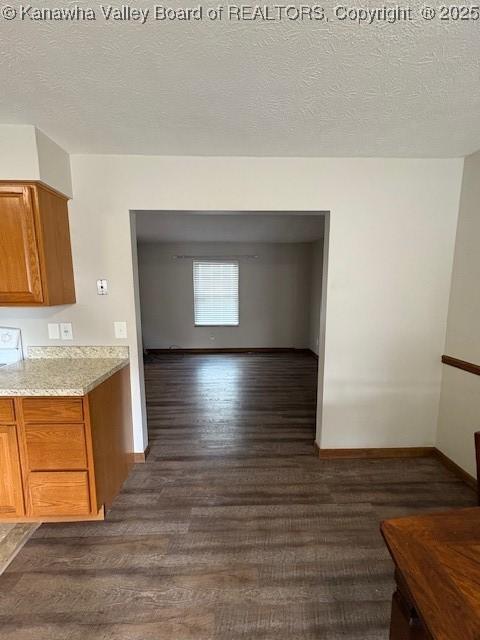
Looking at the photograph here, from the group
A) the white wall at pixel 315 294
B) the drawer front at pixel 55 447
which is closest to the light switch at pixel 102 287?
the drawer front at pixel 55 447

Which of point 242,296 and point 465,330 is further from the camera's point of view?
point 242,296

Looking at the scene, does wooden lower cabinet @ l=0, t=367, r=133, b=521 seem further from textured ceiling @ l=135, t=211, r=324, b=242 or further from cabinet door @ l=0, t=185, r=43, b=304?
textured ceiling @ l=135, t=211, r=324, b=242

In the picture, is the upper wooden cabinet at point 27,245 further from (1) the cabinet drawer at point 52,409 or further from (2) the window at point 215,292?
(2) the window at point 215,292

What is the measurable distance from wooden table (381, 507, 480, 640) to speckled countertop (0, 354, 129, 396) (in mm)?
1628

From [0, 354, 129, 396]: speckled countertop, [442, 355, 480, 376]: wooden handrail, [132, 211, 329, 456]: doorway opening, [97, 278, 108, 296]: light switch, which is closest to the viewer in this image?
[0, 354, 129, 396]: speckled countertop

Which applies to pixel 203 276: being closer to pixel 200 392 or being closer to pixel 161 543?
pixel 200 392

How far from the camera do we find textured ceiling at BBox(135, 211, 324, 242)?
3.80 meters

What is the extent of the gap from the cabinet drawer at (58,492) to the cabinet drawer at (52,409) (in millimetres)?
351

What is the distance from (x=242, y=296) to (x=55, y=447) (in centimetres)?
478

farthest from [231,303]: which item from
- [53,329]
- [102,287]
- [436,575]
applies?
[436,575]

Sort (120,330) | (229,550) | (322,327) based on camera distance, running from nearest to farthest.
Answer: (229,550) < (120,330) < (322,327)

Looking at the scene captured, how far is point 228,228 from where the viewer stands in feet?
14.5

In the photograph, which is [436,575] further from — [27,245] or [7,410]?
[27,245]

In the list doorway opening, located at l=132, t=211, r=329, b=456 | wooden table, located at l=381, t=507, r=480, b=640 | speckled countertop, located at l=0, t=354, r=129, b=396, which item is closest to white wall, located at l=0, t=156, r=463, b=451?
speckled countertop, located at l=0, t=354, r=129, b=396
